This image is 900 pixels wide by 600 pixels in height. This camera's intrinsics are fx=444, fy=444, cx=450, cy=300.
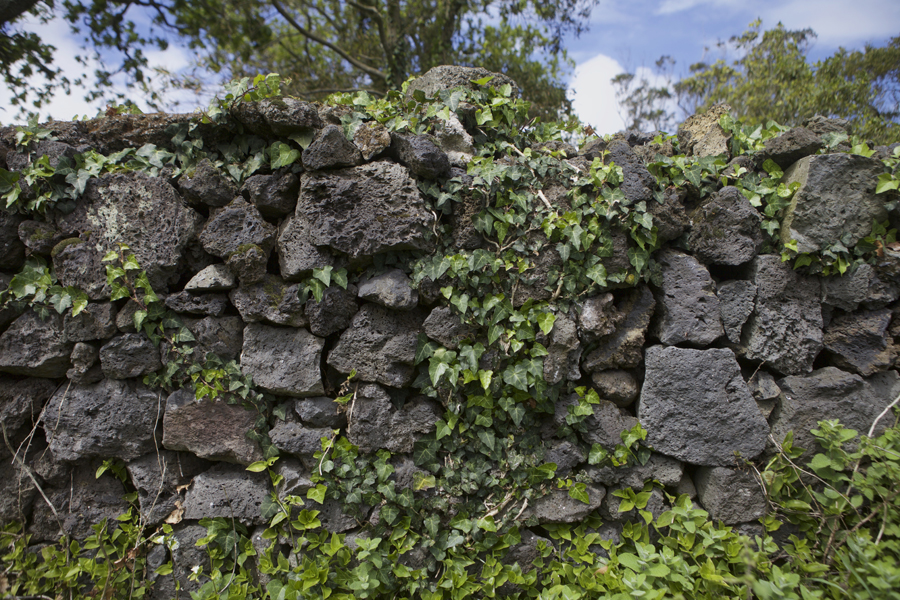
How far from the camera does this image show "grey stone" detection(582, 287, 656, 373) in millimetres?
2510

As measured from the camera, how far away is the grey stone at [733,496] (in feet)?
8.12

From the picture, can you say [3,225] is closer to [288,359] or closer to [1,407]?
[1,407]

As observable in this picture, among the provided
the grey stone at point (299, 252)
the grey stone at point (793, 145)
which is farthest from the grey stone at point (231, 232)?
the grey stone at point (793, 145)

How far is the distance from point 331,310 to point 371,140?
0.97 meters

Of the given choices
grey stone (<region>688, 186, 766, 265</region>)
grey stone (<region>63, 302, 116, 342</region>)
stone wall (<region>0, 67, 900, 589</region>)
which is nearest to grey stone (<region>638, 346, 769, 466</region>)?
stone wall (<region>0, 67, 900, 589</region>)

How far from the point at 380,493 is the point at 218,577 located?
3.10 ft

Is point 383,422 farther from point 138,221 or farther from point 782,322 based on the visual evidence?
point 782,322

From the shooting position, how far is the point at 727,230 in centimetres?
259

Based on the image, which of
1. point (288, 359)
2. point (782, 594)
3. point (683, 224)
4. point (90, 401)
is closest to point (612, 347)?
point (683, 224)

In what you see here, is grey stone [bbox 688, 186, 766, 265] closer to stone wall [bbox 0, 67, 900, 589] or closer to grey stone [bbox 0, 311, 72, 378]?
stone wall [bbox 0, 67, 900, 589]

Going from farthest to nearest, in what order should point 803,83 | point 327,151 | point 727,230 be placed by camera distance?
point 803,83 < point 727,230 < point 327,151

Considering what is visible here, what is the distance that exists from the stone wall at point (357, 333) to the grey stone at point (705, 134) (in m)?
0.39

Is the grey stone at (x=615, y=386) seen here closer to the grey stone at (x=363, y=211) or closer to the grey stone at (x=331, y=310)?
the grey stone at (x=363, y=211)

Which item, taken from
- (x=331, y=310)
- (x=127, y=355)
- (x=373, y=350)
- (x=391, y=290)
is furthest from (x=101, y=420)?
(x=391, y=290)
